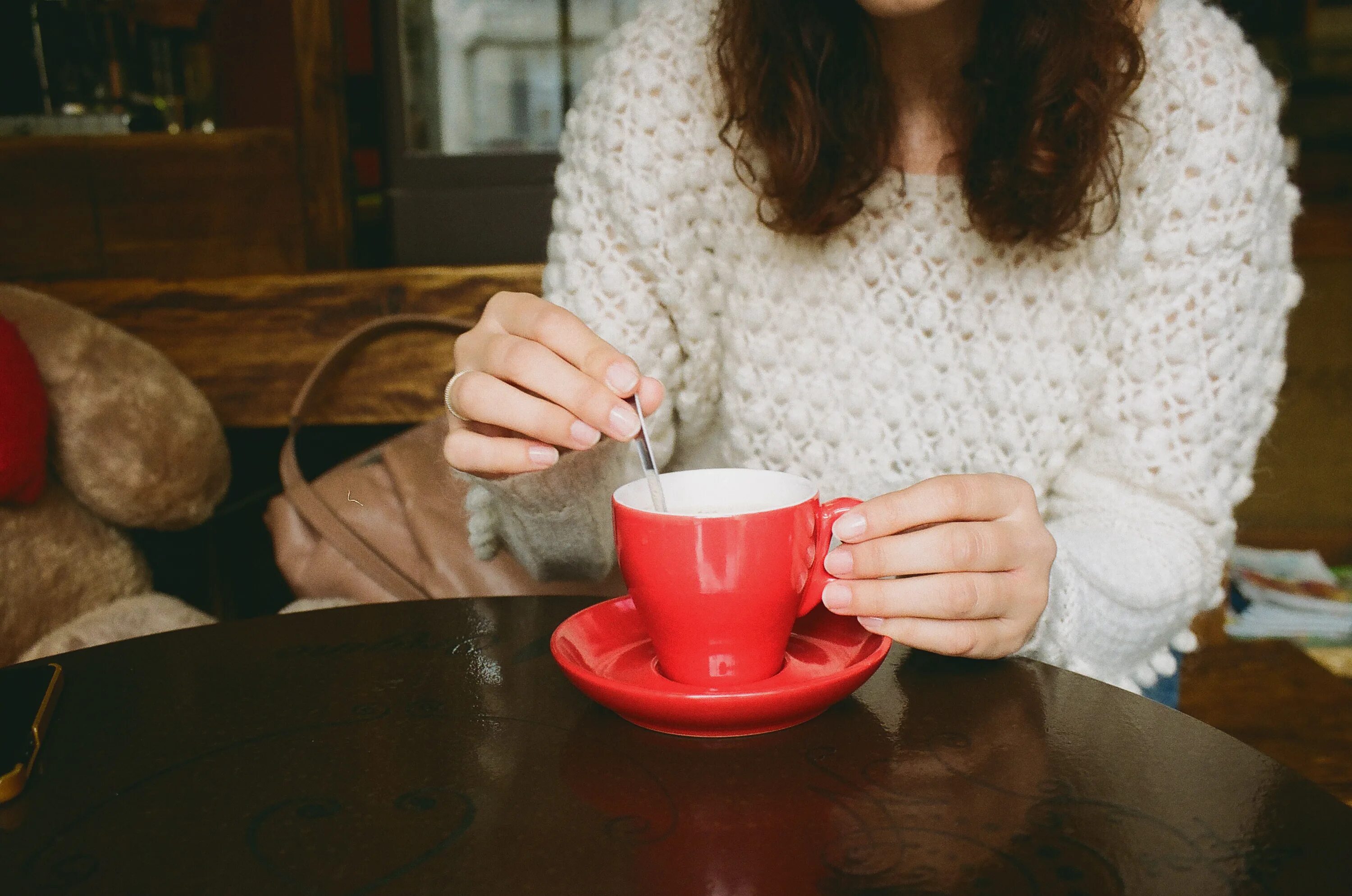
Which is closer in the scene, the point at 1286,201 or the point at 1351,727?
the point at 1286,201

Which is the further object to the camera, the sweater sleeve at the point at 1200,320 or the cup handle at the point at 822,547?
the sweater sleeve at the point at 1200,320

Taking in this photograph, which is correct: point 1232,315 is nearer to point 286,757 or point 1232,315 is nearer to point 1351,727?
point 286,757

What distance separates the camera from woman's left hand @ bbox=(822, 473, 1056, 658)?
1.73 feet

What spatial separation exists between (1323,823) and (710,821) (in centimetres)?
24

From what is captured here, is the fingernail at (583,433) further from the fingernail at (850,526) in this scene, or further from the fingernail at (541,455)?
the fingernail at (850,526)

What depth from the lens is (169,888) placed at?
0.37 meters

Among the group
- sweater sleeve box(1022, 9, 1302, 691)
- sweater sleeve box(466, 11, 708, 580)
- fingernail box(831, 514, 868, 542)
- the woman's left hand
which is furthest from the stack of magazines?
fingernail box(831, 514, 868, 542)

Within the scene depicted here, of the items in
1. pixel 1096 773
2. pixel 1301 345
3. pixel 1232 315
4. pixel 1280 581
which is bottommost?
pixel 1280 581

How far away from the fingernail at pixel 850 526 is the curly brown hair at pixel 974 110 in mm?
453

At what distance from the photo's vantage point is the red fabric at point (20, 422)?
991mm

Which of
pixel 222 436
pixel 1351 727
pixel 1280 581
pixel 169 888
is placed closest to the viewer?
pixel 169 888

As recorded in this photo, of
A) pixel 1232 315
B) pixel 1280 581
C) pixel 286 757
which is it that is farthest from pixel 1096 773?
pixel 1280 581

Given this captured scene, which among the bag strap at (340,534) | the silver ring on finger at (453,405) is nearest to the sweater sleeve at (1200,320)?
the silver ring on finger at (453,405)

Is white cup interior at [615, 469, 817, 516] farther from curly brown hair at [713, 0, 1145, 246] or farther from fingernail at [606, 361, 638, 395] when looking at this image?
curly brown hair at [713, 0, 1145, 246]
